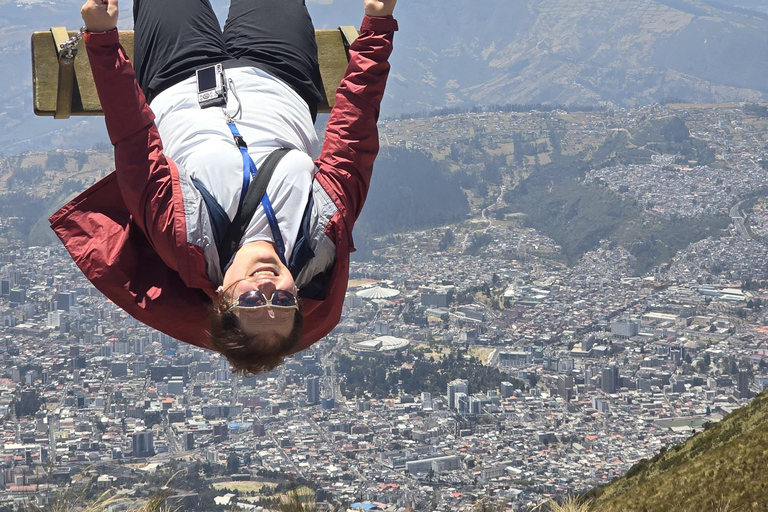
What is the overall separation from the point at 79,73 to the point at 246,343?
153 cm

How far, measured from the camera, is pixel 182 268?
2.09 m

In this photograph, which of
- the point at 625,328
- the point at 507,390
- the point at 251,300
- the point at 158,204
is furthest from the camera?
the point at 625,328

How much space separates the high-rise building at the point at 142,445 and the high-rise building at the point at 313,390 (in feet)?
44.6

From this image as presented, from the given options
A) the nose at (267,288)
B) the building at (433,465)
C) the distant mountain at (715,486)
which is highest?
the nose at (267,288)

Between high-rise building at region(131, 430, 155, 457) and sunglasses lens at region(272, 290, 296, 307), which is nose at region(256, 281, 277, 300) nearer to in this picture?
sunglasses lens at region(272, 290, 296, 307)

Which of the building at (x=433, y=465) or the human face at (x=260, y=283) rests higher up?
the human face at (x=260, y=283)

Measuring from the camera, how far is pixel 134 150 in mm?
2113

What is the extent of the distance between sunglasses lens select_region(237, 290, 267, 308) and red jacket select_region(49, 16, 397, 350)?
163mm

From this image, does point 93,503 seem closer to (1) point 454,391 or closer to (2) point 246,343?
(2) point 246,343

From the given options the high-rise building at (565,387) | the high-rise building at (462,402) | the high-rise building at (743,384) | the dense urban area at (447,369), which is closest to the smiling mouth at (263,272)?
the dense urban area at (447,369)

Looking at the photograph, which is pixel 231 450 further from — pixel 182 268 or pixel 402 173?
pixel 402 173

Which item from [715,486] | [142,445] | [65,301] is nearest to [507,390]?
[142,445]

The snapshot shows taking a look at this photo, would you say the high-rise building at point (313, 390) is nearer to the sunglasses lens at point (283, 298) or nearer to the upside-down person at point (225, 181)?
the upside-down person at point (225, 181)

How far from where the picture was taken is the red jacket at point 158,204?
6.88 ft
